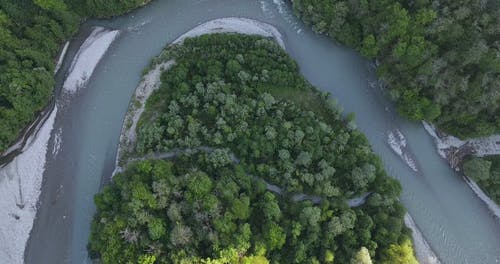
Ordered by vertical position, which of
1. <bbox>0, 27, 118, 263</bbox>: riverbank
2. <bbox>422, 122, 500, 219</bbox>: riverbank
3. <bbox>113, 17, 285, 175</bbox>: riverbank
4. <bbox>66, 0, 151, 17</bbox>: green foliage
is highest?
<bbox>66, 0, 151, 17</bbox>: green foliage

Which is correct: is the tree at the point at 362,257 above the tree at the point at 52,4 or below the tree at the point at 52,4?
below

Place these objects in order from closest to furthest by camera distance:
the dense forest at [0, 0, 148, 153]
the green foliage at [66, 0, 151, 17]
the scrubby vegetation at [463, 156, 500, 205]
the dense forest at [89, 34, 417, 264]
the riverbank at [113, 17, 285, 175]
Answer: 1. the dense forest at [89, 34, 417, 264]
2. the scrubby vegetation at [463, 156, 500, 205]
3. the dense forest at [0, 0, 148, 153]
4. the riverbank at [113, 17, 285, 175]
5. the green foliage at [66, 0, 151, 17]

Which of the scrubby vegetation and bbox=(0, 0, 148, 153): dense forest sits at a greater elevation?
bbox=(0, 0, 148, 153): dense forest

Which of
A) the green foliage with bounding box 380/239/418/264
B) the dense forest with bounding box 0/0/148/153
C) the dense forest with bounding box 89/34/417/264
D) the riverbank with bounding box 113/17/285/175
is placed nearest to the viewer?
the dense forest with bounding box 89/34/417/264

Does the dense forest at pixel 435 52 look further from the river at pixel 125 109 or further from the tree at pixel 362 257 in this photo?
the tree at pixel 362 257

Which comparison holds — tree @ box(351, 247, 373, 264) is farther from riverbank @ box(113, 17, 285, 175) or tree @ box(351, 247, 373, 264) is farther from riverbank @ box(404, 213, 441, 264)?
riverbank @ box(113, 17, 285, 175)

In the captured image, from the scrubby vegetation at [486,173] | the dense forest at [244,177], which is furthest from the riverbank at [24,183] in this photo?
the scrubby vegetation at [486,173]

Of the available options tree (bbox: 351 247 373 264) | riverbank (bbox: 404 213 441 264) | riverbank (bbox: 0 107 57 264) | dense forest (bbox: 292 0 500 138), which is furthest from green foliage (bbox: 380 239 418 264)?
riverbank (bbox: 0 107 57 264)
